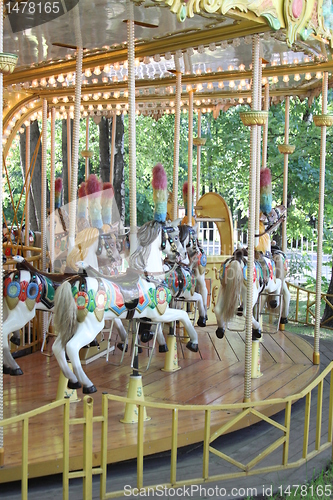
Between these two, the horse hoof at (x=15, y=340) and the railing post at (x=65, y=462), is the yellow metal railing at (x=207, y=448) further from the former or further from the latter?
the horse hoof at (x=15, y=340)

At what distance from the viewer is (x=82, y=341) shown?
508 centimetres

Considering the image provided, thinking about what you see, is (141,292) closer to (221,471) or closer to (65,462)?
(221,471)

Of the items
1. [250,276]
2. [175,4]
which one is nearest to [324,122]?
[250,276]

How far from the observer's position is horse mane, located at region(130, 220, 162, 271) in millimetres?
5734

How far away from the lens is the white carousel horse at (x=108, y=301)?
198 inches

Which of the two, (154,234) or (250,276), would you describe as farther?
(154,234)

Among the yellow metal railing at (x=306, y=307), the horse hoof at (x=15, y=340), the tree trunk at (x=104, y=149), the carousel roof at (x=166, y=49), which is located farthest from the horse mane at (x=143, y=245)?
the tree trunk at (x=104, y=149)

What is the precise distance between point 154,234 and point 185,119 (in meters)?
15.8

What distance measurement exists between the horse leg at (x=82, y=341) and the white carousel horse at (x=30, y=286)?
79 centimetres

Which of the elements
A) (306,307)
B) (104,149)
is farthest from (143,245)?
(104,149)

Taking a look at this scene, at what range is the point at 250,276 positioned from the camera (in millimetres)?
5449

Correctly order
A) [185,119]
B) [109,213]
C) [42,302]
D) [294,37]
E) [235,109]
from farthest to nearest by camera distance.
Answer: [185,119] → [235,109] → [109,213] → [42,302] → [294,37]

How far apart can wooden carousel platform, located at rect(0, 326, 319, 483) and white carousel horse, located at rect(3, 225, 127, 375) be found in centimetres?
58

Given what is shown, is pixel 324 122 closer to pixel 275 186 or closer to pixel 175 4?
pixel 175 4
